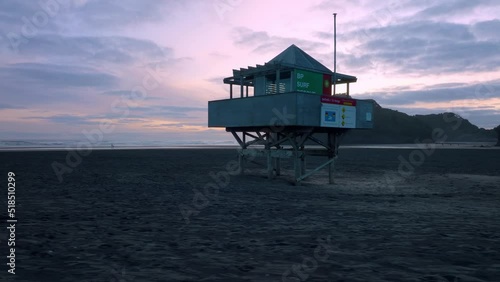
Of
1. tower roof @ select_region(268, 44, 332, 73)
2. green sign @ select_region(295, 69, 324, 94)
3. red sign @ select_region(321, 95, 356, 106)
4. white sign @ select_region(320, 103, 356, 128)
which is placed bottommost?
white sign @ select_region(320, 103, 356, 128)

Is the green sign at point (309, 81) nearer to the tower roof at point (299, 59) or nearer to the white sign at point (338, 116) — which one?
the tower roof at point (299, 59)

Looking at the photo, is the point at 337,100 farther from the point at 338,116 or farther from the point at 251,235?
the point at 251,235

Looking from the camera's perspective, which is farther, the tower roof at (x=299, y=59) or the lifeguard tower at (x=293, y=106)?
the tower roof at (x=299, y=59)

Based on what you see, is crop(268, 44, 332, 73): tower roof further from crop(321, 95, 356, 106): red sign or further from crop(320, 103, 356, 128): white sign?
crop(320, 103, 356, 128): white sign

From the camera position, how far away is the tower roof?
21.5 metres

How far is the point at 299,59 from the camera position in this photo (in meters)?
21.8

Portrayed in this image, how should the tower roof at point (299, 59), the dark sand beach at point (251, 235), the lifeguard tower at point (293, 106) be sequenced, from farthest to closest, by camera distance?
1. the tower roof at point (299, 59)
2. the lifeguard tower at point (293, 106)
3. the dark sand beach at point (251, 235)

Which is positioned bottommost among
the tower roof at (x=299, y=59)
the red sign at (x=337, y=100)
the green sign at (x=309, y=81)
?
the red sign at (x=337, y=100)

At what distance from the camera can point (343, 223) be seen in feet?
38.4

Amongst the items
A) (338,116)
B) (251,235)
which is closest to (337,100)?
(338,116)

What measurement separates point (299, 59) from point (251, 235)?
543 inches
